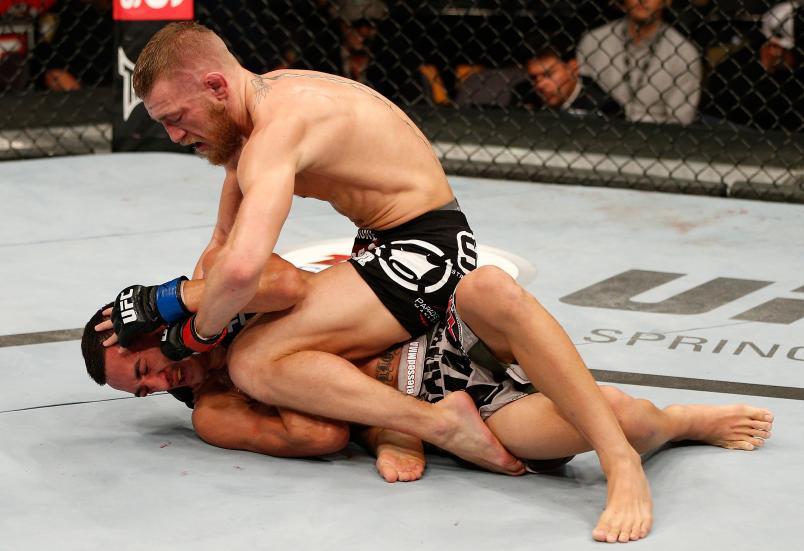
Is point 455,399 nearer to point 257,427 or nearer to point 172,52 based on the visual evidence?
point 257,427

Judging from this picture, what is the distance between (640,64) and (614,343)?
208 centimetres

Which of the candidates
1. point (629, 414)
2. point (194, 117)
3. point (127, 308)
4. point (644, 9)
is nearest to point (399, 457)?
point (629, 414)

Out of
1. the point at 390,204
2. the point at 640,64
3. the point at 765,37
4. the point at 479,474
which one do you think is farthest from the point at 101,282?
the point at 765,37

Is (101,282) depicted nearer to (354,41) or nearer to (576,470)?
(576,470)

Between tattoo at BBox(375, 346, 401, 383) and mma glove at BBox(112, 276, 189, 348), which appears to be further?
tattoo at BBox(375, 346, 401, 383)

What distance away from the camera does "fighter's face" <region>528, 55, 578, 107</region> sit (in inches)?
184

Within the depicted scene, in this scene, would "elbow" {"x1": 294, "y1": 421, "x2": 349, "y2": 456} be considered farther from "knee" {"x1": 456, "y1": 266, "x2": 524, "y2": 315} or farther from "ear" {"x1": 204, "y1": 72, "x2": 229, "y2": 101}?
"ear" {"x1": 204, "y1": 72, "x2": 229, "y2": 101}

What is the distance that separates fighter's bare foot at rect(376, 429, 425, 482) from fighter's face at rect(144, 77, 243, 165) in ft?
1.73

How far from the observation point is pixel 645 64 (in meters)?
4.35

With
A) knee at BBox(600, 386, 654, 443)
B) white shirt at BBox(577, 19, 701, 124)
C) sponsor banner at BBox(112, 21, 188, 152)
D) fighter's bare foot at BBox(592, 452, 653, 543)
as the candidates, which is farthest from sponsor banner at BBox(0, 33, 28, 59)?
fighter's bare foot at BBox(592, 452, 653, 543)

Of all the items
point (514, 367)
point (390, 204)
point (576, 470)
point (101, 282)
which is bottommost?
point (101, 282)

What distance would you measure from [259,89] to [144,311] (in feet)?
1.30

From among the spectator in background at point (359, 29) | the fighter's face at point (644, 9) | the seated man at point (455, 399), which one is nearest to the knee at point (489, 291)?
the seated man at point (455, 399)

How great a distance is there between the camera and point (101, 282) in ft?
9.67
